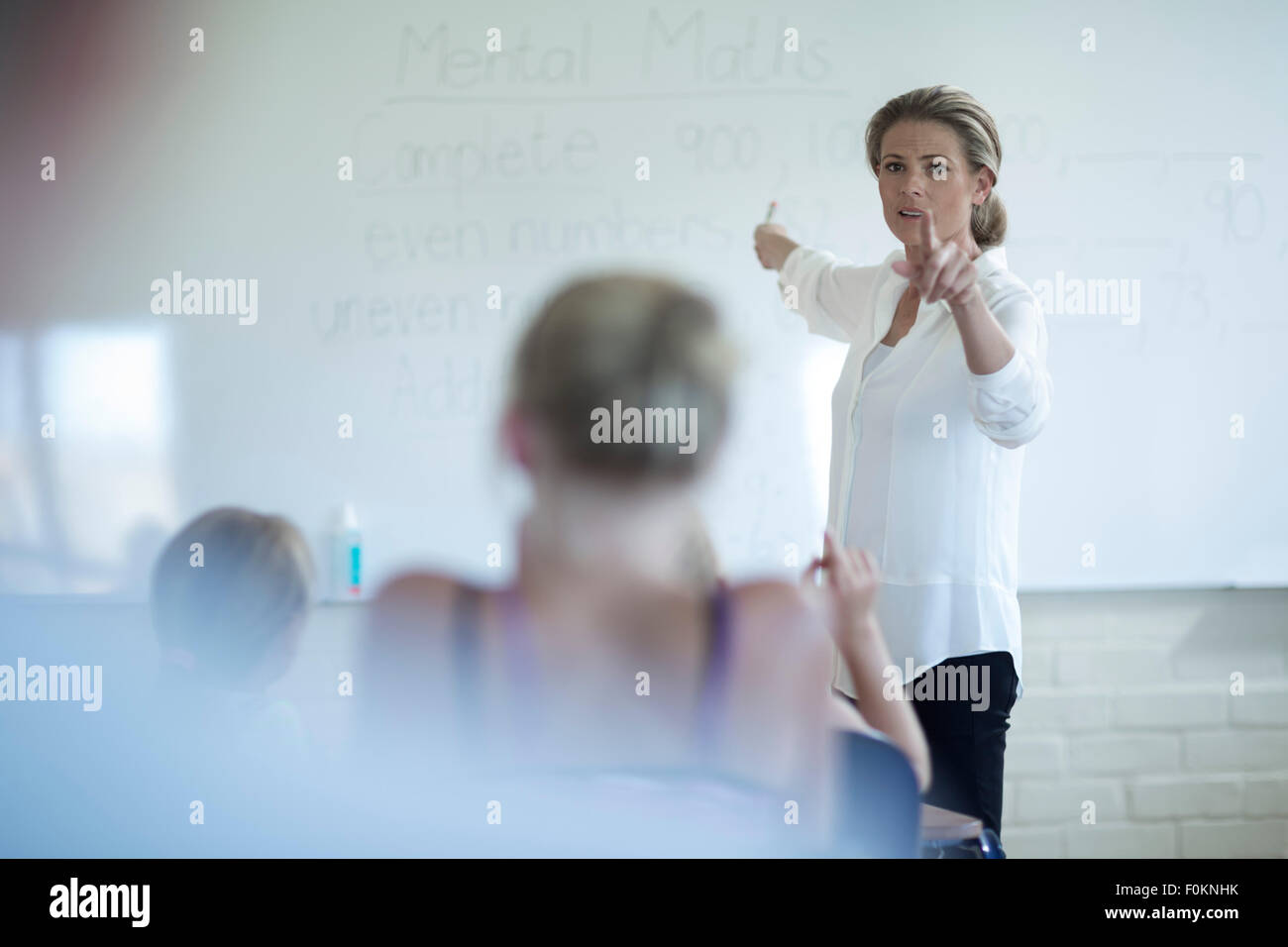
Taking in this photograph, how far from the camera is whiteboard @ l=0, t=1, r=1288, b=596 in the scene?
1.51 meters

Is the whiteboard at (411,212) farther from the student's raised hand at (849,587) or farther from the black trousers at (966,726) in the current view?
the black trousers at (966,726)

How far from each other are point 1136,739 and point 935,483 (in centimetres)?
76

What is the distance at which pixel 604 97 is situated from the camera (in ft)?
4.98

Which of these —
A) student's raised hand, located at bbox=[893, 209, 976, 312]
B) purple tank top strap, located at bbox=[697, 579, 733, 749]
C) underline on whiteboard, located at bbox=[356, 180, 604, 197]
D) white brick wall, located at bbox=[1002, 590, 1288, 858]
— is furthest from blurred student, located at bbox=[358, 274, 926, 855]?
white brick wall, located at bbox=[1002, 590, 1288, 858]

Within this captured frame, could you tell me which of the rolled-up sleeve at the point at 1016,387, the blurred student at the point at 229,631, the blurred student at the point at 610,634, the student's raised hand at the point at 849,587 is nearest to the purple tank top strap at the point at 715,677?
the blurred student at the point at 610,634

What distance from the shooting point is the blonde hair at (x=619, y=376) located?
3.87 feet

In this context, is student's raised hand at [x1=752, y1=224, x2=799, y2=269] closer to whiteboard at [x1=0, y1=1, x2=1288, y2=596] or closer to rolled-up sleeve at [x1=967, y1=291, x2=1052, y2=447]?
whiteboard at [x1=0, y1=1, x2=1288, y2=596]

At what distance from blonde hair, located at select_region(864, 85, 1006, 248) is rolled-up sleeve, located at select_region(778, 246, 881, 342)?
150 millimetres

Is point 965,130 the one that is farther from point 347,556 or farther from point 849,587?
point 347,556

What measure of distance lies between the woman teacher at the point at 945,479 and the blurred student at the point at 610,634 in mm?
139

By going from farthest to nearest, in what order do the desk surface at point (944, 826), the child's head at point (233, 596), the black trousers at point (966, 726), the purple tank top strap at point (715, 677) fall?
the child's head at point (233, 596) → the black trousers at point (966, 726) → the purple tank top strap at point (715, 677) → the desk surface at point (944, 826)

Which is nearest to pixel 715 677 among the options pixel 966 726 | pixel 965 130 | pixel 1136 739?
pixel 966 726

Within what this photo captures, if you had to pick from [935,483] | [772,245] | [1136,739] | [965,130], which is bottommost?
[1136,739]

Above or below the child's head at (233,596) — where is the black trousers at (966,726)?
below
